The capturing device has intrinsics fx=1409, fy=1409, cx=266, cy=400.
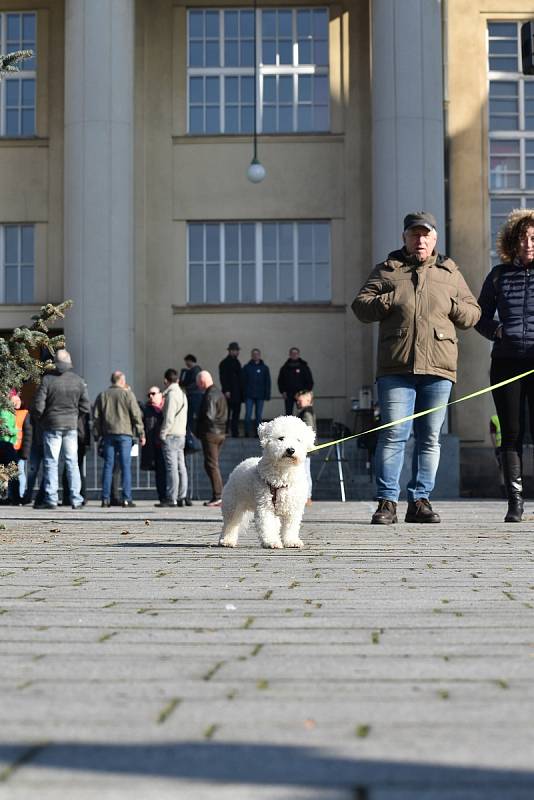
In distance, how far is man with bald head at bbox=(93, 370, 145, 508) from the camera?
18453 mm

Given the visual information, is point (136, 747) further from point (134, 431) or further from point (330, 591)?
point (134, 431)

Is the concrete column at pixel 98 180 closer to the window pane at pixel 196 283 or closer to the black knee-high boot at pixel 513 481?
the window pane at pixel 196 283

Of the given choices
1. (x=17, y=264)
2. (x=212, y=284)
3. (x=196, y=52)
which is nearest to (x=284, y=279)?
(x=212, y=284)

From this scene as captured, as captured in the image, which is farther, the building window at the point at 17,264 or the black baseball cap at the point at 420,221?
the building window at the point at 17,264

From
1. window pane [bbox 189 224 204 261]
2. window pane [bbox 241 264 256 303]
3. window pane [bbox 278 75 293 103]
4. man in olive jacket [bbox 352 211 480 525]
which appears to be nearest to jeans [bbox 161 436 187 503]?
man in olive jacket [bbox 352 211 480 525]

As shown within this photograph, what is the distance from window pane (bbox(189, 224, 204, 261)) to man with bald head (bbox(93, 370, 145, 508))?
972cm

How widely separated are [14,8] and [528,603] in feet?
82.7

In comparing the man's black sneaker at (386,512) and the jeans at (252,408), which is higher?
the jeans at (252,408)

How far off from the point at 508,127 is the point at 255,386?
7.20 m

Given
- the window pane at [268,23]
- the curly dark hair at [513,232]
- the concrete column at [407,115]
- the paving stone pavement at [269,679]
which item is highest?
the window pane at [268,23]

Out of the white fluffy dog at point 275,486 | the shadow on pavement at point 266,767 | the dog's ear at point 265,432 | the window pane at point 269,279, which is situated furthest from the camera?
the window pane at point 269,279

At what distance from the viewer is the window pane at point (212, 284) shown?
92.2 ft

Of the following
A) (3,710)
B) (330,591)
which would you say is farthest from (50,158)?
(3,710)

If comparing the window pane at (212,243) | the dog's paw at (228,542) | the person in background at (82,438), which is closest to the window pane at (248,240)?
the window pane at (212,243)
